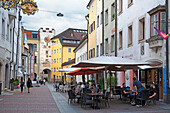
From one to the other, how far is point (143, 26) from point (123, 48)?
4.32 meters

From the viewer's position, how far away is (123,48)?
24.1 m

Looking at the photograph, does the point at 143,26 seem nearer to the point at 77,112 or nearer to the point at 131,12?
the point at 131,12

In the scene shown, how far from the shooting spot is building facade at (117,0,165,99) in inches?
648

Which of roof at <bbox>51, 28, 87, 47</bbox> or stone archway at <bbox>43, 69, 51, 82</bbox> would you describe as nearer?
roof at <bbox>51, 28, 87, 47</bbox>

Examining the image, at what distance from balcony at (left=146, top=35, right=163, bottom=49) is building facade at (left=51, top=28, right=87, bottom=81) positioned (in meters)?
62.7

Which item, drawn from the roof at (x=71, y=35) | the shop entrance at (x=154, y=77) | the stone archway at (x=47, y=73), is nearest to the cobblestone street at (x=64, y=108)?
the shop entrance at (x=154, y=77)

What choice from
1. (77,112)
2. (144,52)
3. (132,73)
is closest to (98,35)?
(132,73)

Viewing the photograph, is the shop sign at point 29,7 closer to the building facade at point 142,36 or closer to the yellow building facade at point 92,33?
the building facade at point 142,36

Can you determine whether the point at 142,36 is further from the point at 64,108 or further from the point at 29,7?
the point at 64,108

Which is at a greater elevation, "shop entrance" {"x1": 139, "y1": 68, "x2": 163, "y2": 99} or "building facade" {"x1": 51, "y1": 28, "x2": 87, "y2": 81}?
"building facade" {"x1": 51, "y1": 28, "x2": 87, "y2": 81}

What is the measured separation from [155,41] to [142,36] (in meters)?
3.61

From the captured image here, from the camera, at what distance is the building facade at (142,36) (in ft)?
54.0

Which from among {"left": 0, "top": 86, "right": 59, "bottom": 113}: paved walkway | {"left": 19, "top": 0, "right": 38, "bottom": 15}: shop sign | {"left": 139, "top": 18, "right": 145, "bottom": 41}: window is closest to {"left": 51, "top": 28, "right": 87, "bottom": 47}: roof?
{"left": 139, "top": 18, "right": 145, "bottom": 41}: window

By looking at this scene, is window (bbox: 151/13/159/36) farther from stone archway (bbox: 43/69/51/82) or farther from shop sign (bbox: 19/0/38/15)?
stone archway (bbox: 43/69/51/82)
